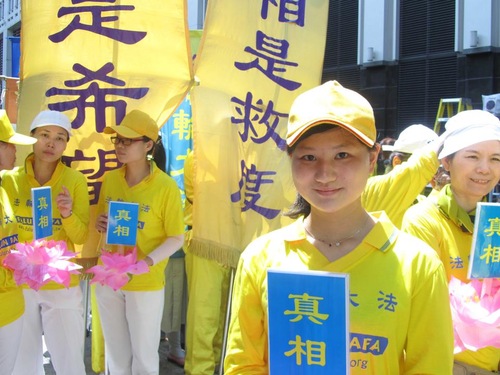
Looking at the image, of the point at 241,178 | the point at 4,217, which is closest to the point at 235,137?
the point at 241,178

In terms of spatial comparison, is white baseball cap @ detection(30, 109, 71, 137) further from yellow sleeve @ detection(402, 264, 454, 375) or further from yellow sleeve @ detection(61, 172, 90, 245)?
yellow sleeve @ detection(402, 264, 454, 375)

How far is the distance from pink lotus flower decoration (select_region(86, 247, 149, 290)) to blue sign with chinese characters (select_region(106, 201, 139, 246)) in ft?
0.31

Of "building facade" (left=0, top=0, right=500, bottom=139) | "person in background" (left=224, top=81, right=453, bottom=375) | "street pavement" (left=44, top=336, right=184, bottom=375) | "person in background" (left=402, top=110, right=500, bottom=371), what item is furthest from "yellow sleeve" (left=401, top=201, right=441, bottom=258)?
"building facade" (left=0, top=0, right=500, bottom=139)

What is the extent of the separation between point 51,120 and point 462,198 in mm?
2054

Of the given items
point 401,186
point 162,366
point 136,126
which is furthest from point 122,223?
point 162,366

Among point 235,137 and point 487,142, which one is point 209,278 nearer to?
point 235,137

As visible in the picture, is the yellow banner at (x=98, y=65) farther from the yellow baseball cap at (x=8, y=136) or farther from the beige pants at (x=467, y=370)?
the beige pants at (x=467, y=370)

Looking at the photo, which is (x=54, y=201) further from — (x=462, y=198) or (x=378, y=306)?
(x=378, y=306)

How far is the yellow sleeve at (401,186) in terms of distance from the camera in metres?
2.85

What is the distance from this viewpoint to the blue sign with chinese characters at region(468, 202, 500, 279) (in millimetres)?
1833

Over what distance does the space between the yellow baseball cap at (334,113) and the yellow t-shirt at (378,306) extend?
24 centimetres

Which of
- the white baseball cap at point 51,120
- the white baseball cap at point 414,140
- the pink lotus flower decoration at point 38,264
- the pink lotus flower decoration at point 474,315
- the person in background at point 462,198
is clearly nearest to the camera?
the pink lotus flower decoration at point 474,315

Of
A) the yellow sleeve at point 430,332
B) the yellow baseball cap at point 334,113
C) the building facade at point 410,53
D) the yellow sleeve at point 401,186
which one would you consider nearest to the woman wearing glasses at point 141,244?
the yellow sleeve at point 401,186

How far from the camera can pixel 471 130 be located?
6.23 ft
